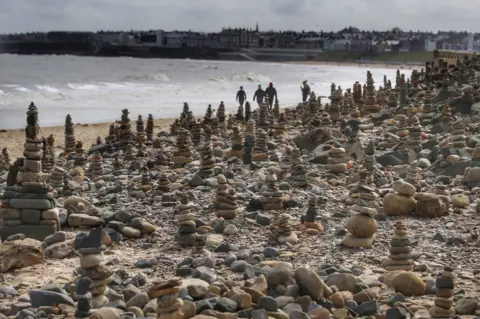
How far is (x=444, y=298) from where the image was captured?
6.37m

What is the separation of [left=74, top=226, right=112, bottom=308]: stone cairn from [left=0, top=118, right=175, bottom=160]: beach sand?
14.2 metres

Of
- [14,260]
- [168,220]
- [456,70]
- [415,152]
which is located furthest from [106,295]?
[456,70]

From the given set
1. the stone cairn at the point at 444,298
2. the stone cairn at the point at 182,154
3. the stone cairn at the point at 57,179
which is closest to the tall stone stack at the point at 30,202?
the stone cairn at the point at 57,179

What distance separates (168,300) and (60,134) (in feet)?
69.4

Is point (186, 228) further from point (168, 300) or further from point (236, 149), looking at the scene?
point (236, 149)

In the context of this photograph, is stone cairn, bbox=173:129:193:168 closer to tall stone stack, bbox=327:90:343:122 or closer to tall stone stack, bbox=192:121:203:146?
tall stone stack, bbox=192:121:203:146

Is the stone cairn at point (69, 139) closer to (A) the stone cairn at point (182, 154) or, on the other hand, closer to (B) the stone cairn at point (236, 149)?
(A) the stone cairn at point (182, 154)

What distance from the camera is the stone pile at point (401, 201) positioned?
33.1ft

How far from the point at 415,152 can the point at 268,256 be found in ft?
22.2

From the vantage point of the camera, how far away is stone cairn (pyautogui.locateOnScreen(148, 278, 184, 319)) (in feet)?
19.9

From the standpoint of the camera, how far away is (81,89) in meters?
51.2

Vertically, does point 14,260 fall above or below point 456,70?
below

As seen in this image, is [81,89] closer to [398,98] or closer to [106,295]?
[398,98]

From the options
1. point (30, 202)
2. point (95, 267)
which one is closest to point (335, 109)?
point (30, 202)
